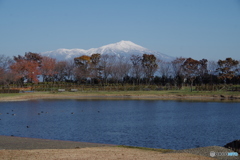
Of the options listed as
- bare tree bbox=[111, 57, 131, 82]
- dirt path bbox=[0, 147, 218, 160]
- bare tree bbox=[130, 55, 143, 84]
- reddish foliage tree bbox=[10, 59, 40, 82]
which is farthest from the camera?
bare tree bbox=[111, 57, 131, 82]

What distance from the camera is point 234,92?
193ft

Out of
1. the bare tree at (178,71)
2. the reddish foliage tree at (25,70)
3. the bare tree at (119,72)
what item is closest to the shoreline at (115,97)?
the reddish foliage tree at (25,70)

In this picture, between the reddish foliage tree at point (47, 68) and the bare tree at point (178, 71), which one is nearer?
the bare tree at point (178, 71)

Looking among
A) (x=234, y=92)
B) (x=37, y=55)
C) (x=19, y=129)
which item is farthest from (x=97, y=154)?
(x=37, y=55)

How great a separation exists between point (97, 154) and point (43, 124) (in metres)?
15.8

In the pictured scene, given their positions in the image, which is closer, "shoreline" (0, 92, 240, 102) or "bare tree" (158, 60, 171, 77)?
"shoreline" (0, 92, 240, 102)

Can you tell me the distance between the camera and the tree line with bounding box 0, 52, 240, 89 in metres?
80.1

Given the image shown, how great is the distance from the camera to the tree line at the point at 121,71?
80062 mm

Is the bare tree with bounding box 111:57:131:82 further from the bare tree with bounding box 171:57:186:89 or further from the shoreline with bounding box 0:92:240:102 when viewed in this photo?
the shoreline with bounding box 0:92:240:102

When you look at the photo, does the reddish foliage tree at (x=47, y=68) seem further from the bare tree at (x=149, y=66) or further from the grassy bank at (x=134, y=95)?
the bare tree at (x=149, y=66)

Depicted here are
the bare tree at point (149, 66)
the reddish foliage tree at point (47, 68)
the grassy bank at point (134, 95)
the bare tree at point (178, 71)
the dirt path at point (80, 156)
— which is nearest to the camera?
the dirt path at point (80, 156)

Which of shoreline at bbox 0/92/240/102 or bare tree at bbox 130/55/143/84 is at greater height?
bare tree at bbox 130/55/143/84

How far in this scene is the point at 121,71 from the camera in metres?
87.1

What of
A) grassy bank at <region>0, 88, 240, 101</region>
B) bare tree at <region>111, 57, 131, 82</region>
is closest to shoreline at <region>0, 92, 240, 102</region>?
grassy bank at <region>0, 88, 240, 101</region>
